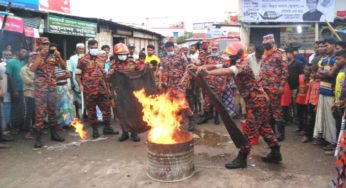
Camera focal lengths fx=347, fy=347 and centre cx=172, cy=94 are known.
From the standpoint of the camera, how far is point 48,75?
6938 millimetres

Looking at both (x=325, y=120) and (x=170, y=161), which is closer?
(x=170, y=161)

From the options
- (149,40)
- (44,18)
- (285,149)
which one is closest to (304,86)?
(285,149)

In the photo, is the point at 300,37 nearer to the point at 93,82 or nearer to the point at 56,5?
the point at 56,5

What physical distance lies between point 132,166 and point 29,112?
3.38 m

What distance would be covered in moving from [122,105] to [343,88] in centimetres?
398

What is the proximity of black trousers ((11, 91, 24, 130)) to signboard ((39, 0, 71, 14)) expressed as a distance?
5897mm

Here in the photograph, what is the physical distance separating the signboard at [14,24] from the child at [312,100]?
7150mm

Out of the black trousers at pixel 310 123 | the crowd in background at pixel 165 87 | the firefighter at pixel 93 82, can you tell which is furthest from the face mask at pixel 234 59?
the firefighter at pixel 93 82

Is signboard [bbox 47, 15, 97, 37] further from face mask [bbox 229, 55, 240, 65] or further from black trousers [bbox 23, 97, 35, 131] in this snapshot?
face mask [bbox 229, 55, 240, 65]

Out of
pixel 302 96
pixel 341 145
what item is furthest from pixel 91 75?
pixel 341 145

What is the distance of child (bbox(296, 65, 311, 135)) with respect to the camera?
7.47m

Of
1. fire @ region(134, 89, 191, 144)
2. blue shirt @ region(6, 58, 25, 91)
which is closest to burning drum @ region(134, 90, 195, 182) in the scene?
fire @ region(134, 89, 191, 144)

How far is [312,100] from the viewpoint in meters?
6.80

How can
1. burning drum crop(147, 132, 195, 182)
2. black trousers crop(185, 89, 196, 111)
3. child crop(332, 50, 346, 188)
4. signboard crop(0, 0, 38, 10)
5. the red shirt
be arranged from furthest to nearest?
1. signboard crop(0, 0, 38, 10)
2. black trousers crop(185, 89, 196, 111)
3. the red shirt
4. burning drum crop(147, 132, 195, 182)
5. child crop(332, 50, 346, 188)
